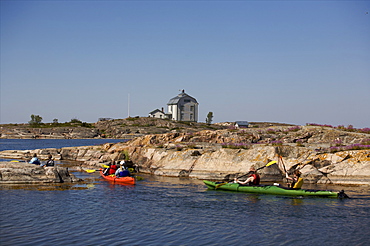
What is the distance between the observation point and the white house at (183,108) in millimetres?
102500

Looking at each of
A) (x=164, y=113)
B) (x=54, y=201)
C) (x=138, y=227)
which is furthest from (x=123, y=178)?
(x=164, y=113)

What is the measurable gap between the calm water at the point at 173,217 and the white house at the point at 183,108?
7980 cm

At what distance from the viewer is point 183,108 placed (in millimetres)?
103688

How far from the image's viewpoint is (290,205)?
18719mm

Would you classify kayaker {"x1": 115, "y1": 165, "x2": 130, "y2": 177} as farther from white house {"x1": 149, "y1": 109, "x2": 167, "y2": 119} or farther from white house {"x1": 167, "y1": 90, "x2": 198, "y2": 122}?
white house {"x1": 149, "y1": 109, "x2": 167, "y2": 119}

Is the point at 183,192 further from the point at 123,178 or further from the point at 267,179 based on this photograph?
the point at 267,179

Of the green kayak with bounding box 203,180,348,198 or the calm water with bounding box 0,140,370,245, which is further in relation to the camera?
the green kayak with bounding box 203,180,348,198

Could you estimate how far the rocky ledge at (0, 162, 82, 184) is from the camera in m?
23.3

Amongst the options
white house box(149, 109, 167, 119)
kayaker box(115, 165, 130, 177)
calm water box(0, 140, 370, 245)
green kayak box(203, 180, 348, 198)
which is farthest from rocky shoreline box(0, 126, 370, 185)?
white house box(149, 109, 167, 119)

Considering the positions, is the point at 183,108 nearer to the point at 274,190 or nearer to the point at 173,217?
the point at 274,190

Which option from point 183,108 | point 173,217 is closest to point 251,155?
point 173,217

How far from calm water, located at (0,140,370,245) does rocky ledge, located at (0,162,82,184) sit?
3.90 feet

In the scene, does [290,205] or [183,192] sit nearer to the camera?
[290,205]

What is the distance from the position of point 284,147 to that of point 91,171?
16.1 metres
